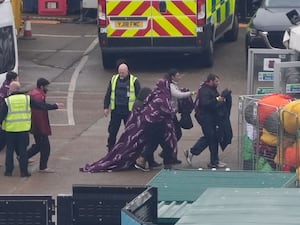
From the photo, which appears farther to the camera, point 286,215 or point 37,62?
point 37,62

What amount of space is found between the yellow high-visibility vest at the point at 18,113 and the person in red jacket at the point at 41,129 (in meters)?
0.17

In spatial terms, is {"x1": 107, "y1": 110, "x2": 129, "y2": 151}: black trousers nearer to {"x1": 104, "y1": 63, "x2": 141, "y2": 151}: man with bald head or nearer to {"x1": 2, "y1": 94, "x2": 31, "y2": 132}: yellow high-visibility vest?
{"x1": 104, "y1": 63, "x2": 141, "y2": 151}: man with bald head

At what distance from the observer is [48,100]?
63.3 ft

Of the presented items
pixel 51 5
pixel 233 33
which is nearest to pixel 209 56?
pixel 233 33

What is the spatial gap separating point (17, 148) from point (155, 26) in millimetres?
6523

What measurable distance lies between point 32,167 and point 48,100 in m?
4.33

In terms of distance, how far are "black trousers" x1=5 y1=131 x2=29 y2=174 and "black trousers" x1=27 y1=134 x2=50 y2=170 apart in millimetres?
250

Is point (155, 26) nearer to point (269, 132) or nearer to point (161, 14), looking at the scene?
point (161, 14)

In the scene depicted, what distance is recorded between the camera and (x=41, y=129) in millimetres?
14438

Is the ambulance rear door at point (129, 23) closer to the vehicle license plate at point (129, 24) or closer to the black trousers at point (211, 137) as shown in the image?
the vehicle license plate at point (129, 24)

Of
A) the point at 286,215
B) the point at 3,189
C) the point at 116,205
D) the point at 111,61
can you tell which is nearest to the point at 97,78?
the point at 111,61

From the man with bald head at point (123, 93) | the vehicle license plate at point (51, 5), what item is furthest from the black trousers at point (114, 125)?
the vehicle license plate at point (51, 5)

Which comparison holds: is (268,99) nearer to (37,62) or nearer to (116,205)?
(116,205)

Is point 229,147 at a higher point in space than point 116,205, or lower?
lower
